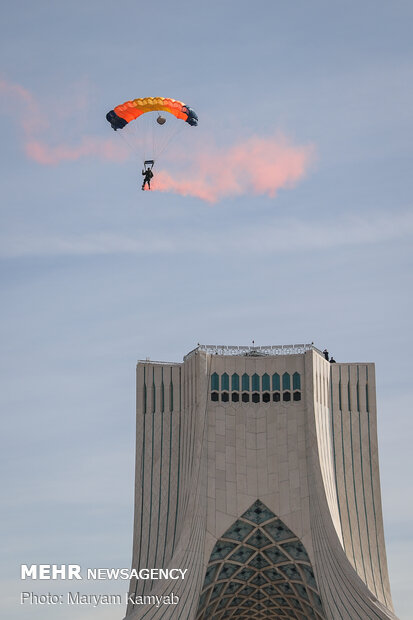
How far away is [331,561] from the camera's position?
122875mm

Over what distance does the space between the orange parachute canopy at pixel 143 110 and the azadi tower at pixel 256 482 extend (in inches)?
776

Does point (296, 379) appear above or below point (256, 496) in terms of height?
above

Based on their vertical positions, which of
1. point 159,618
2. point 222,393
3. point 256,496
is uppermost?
point 222,393

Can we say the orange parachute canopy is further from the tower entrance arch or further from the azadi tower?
the tower entrance arch

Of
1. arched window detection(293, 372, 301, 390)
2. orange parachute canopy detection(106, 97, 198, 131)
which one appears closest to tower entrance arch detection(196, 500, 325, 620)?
arched window detection(293, 372, 301, 390)

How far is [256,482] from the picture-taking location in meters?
127

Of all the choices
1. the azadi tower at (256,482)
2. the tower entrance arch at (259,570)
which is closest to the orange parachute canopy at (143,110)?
the azadi tower at (256,482)

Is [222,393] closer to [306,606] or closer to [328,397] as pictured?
[328,397]

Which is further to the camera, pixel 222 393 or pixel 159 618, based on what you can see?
pixel 222 393

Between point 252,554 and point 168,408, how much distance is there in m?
13.7

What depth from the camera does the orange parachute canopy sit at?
121125 mm

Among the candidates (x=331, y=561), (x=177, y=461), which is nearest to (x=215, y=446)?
(x=177, y=461)

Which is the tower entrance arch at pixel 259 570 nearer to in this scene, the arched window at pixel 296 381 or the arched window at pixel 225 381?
the arched window at pixel 296 381

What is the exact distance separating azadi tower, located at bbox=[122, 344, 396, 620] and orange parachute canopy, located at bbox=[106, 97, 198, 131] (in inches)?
776
